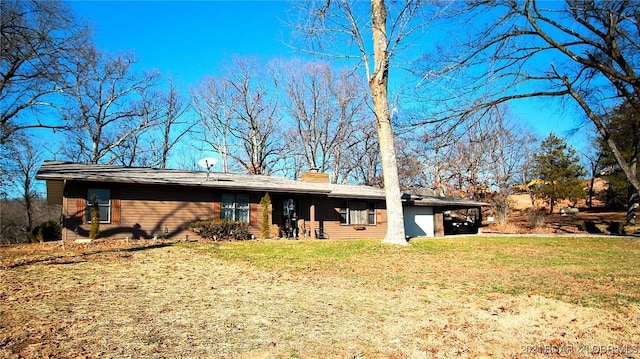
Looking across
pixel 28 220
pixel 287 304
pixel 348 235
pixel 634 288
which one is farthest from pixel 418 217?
pixel 28 220

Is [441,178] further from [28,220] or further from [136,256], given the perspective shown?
[28,220]

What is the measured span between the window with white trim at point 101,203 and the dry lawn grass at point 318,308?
4532 mm

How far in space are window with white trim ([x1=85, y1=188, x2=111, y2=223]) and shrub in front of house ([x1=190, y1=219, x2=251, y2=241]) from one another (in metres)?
2.95

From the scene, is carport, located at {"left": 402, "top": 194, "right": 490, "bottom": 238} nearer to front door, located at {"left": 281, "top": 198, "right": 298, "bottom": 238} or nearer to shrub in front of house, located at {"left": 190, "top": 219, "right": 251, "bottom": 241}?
front door, located at {"left": 281, "top": 198, "right": 298, "bottom": 238}

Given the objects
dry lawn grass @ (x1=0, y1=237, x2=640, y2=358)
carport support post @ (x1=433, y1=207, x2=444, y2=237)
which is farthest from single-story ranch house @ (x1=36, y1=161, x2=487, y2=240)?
dry lawn grass @ (x1=0, y1=237, x2=640, y2=358)

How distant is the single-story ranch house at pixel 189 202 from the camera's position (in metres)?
13.9

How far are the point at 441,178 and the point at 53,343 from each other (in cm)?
3283

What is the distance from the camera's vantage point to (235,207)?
55.9 ft

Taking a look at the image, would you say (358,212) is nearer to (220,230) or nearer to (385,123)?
(220,230)

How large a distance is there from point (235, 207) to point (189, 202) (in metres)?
1.97

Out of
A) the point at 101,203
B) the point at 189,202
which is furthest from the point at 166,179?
the point at 101,203

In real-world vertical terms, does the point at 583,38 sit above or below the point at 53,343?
above

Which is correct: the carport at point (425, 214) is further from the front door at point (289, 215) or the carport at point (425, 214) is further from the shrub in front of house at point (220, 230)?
the shrub in front of house at point (220, 230)

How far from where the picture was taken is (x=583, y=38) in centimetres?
877
